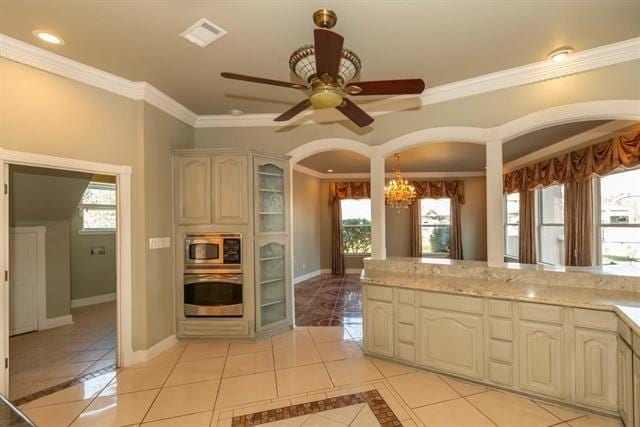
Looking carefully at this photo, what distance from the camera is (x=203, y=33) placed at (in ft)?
7.65

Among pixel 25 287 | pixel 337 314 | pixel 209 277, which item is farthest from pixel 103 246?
pixel 337 314

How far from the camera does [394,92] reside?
6.98ft

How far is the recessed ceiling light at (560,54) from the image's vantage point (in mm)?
2572

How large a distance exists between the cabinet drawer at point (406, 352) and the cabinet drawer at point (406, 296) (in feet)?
1.39

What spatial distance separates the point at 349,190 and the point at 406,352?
18.7ft

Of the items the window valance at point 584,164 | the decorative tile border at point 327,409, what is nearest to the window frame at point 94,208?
the decorative tile border at point 327,409

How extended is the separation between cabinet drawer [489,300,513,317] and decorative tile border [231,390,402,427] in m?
1.17

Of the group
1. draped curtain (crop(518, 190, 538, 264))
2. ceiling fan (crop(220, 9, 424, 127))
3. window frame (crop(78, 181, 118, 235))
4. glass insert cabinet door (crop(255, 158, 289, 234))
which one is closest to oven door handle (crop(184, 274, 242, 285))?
glass insert cabinet door (crop(255, 158, 289, 234))

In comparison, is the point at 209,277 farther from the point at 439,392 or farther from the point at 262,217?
the point at 439,392

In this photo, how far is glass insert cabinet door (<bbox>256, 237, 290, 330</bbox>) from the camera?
12.7 ft

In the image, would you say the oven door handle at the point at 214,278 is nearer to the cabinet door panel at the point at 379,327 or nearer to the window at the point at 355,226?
the cabinet door panel at the point at 379,327

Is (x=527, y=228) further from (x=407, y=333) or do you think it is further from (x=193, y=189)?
(x=193, y=189)

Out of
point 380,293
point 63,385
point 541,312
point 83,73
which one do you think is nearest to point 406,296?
point 380,293

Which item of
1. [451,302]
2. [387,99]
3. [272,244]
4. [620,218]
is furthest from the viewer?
[620,218]
